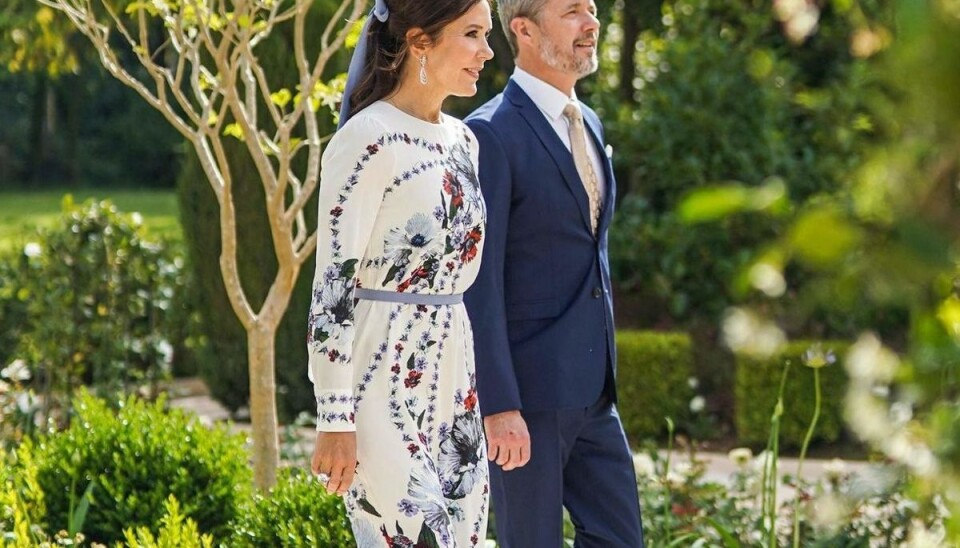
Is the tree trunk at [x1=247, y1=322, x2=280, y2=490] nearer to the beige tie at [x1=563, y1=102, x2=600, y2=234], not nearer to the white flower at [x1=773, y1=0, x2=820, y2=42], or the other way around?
the beige tie at [x1=563, y1=102, x2=600, y2=234]

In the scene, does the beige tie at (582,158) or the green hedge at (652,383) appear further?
the green hedge at (652,383)

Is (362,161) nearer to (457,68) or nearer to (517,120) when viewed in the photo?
(457,68)

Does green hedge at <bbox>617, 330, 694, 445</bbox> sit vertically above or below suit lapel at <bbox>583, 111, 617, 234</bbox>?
below

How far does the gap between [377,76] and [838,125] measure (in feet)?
19.7

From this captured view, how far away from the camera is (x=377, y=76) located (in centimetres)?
285

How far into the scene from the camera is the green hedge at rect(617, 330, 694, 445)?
7.80m

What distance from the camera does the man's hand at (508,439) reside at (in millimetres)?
3125

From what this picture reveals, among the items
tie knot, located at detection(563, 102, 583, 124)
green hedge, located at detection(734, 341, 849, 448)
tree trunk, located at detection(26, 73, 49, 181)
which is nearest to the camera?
tie knot, located at detection(563, 102, 583, 124)

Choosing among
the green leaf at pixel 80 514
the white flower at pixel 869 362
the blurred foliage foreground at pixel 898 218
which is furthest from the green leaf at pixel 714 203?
the green leaf at pixel 80 514

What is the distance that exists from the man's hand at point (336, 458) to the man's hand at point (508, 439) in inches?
22.1

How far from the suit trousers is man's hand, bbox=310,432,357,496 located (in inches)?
28.3

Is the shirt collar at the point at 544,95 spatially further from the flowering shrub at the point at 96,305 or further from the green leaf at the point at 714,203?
the flowering shrub at the point at 96,305

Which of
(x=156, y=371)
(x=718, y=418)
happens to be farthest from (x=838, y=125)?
(x=156, y=371)

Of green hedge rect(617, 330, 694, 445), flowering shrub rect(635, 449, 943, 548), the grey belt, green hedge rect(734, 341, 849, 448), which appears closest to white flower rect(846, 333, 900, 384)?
the grey belt
